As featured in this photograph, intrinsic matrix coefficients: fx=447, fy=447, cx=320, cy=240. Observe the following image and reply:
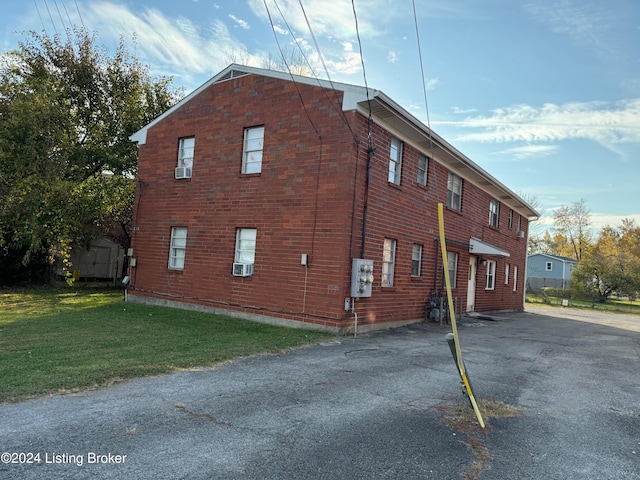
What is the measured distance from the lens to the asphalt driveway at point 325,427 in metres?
3.39

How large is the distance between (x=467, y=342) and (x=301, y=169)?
5710 mm

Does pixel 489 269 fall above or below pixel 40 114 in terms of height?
below

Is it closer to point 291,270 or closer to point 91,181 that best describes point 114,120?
point 91,181

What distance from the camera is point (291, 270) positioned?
36.1ft

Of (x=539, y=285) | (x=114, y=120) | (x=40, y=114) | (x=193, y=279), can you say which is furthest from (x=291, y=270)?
(x=539, y=285)

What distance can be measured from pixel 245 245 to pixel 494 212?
1230 centimetres

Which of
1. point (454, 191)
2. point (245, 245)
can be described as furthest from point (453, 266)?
point (245, 245)

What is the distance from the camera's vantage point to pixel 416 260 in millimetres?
13328

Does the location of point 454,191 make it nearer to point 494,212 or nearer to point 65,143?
point 494,212

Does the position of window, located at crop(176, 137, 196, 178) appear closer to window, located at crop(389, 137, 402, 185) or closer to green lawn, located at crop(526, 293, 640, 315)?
window, located at crop(389, 137, 402, 185)

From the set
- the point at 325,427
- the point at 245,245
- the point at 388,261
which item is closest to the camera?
the point at 325,427

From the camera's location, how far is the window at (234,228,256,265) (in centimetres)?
1195

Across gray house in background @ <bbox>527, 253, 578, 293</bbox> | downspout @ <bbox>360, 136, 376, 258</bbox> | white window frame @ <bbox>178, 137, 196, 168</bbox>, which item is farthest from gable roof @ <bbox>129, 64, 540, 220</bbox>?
gray house in background @ <bbox>527, 253, 578, 293</bbox>

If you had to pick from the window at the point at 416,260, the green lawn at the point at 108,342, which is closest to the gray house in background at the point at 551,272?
the window at the point at 416,260
